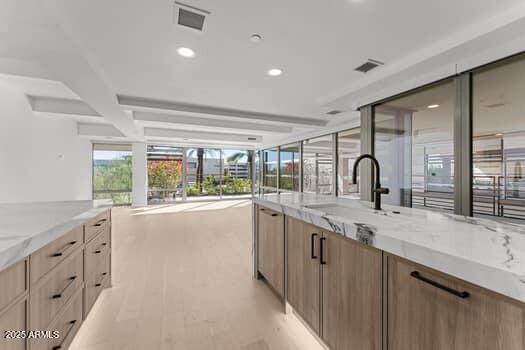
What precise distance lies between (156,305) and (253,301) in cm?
89

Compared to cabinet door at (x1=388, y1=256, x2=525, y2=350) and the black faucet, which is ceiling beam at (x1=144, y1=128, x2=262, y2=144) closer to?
the black faucet

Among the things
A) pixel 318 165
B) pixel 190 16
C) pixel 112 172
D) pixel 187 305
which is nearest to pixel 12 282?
pixel 187 305

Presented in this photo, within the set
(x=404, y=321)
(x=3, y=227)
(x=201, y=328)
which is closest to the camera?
(x=404, y=321)

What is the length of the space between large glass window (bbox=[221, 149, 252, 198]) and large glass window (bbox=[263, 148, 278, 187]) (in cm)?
124

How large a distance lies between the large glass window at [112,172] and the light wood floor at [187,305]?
Answer: 15.8 ft

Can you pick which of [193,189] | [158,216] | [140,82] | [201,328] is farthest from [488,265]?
[193,189]

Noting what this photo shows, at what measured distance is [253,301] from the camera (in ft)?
7.14

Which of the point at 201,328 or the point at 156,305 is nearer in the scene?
the point at 201,328

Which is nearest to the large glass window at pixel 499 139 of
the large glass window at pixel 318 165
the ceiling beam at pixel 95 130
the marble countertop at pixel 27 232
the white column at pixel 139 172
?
the marble countertop at pixel 27 232

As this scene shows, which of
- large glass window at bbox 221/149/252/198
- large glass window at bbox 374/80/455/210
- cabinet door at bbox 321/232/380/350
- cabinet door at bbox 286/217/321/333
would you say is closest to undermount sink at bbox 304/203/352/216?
cabinet door at bbox 286/217/321/333

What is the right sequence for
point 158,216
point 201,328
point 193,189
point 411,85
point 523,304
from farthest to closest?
point 193,189
point 158,216
point 411,85
point 201,328
point 523,304

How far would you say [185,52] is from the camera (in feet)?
7.80

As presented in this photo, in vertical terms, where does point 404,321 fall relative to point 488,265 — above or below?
below

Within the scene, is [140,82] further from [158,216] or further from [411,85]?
[158,216]
